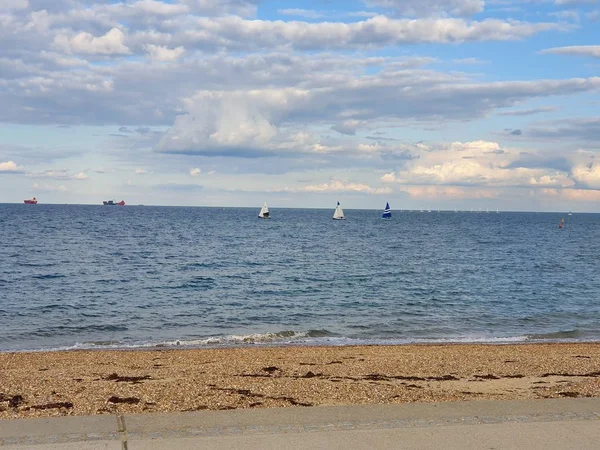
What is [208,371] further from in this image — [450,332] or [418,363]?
[450,332]

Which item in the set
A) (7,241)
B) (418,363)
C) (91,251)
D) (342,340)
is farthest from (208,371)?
(7,241)

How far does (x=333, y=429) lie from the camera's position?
275 inches

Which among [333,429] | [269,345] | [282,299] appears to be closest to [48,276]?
[282,299]

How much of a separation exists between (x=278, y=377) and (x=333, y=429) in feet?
14.5

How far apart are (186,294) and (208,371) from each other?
1913 cm

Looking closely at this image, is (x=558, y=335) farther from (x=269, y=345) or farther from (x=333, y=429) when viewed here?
(x=333, y=429)

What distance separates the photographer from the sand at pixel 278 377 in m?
→ 8.73

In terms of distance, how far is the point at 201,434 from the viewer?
6.80 m

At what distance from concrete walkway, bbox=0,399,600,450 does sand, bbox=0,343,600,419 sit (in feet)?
3.10

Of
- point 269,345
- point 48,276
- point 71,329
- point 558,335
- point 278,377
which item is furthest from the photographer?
point 48,276

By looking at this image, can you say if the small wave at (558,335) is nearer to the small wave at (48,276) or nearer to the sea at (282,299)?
the sea at (282,299)

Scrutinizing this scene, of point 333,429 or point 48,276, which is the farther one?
point 48,276

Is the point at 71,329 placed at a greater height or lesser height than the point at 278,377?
lesser

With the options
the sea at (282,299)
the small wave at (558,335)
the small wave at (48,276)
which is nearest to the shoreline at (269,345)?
the sea at (282,299)
